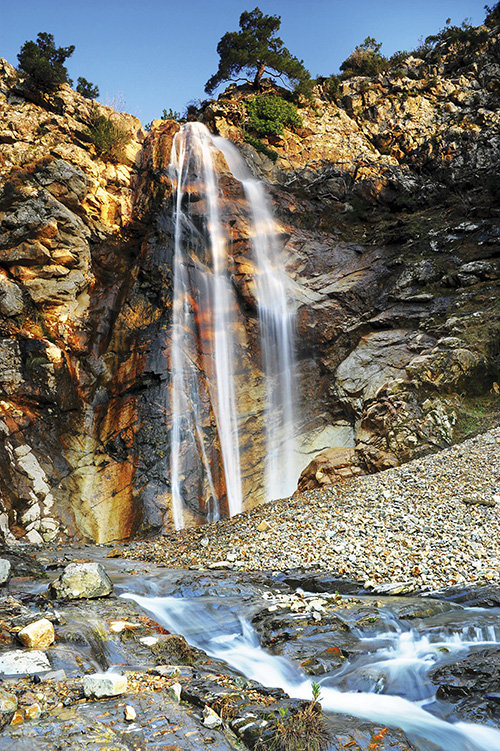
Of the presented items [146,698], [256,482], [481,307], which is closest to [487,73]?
[481,307]

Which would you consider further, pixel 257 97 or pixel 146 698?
pixel 257 97

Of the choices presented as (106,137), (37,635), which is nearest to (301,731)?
(37,635)

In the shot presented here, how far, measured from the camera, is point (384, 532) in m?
9.62

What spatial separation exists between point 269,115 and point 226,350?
673 inches

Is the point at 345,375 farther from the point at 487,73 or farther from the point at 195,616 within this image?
the point at 487,73

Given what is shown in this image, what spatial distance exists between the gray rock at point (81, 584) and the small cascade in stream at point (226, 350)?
7447 mm

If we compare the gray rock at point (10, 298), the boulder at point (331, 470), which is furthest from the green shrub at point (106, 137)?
the boulder at point (331, 470)

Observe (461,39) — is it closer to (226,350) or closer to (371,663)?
(226,350)

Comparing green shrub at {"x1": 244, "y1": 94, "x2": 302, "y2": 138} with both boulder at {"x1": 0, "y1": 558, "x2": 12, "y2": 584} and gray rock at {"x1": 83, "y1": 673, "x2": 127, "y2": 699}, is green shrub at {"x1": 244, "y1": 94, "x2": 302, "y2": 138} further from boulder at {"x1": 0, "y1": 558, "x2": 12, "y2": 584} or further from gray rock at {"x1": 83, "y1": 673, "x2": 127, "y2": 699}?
gray rock at {"x1": 83, "y1": 673, "x2": 127, "y2": 699}

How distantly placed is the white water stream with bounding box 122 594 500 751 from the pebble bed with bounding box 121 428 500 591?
1.56m

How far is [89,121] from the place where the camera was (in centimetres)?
2502

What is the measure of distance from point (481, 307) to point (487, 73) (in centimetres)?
1937

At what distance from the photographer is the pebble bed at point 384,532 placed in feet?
27.7

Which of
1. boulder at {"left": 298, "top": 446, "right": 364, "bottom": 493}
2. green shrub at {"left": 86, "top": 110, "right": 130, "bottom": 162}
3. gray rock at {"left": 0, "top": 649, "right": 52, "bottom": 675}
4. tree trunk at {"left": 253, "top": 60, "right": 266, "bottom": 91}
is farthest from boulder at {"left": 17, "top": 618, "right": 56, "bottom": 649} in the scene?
tree trunk at {"left": 253, "top": 60, "right": 266, "bottom": 91}
